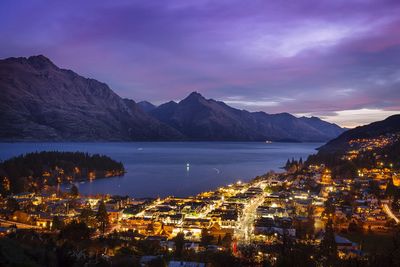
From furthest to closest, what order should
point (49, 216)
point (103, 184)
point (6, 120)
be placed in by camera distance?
1. point (6, 120)
2. point (103, 184)
3. point (49, 216)

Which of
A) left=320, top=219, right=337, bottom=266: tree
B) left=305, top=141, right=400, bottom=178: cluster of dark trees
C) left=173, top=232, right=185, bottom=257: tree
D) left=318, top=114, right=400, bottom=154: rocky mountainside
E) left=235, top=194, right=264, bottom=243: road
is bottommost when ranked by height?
left=235, top=194, right=264, bottom=243: road

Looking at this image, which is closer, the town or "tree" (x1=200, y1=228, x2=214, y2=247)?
the town

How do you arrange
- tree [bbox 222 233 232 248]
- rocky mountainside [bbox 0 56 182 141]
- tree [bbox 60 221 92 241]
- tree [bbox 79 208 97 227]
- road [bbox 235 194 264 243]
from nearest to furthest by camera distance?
tree [bbox 222 233 232 248] < tree [bbox 60 221 92 241] < road [bbox 235 194 264 243] < tree [bbox 79 208 97 227] < rocky mountainside [bbox 0 56 182 141]

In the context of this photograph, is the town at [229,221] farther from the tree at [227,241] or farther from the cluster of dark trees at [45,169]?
the cluster of dark trees at [45,169]

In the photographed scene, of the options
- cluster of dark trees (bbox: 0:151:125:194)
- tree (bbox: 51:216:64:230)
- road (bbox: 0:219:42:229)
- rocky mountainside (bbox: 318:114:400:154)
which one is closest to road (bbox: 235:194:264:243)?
tree (bbox: 51:216:64:230)

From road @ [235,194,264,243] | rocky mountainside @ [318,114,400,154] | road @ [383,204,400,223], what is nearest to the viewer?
road @ [235,194,264,243]

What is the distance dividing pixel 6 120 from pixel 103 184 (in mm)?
117829

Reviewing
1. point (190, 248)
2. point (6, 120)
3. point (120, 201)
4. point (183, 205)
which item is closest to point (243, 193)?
point (183, 205)

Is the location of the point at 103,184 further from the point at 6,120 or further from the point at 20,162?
the point at 6,120

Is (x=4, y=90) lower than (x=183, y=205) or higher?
higher

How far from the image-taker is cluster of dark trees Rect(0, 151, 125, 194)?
124ft

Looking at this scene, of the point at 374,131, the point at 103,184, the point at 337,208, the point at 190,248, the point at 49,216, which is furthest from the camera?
the point at 374,131

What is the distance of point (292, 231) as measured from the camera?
66.9ft

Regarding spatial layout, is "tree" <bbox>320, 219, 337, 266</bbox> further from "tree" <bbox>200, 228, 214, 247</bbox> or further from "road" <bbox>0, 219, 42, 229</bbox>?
"road" <bbox>0, 219, 42, 229</bbox>
